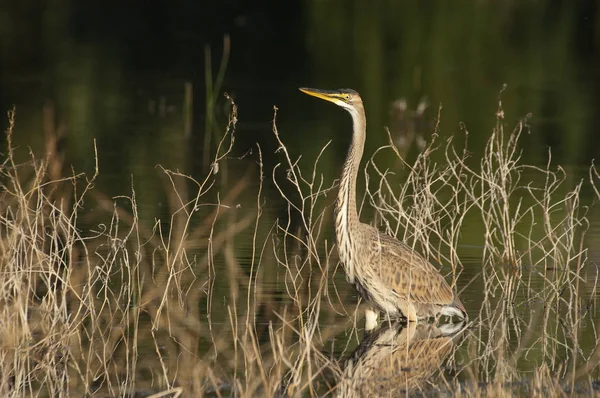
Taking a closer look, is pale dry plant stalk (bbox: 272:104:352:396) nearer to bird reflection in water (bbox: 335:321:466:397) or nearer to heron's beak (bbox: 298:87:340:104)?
bird reflection in water (bbox: 335:321:466:397)

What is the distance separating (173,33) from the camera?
32500mm

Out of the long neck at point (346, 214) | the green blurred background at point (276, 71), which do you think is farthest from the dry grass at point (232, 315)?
the green blurred background at point (276, 71)

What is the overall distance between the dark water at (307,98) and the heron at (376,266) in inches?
10.0

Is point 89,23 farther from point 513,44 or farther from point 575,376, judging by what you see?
point 575,376

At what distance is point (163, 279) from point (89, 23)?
2465 centimetres

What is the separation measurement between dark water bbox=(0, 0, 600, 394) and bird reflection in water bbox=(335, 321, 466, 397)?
0.54 feet

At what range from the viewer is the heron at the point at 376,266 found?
30.2 ft

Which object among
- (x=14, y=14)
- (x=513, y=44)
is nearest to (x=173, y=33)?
(x=14, y=14)

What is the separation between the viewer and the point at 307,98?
75.9 ft

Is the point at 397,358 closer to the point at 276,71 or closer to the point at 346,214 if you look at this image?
the point at 346,214

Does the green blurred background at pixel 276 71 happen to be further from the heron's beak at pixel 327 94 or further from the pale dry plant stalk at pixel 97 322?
the heron's beak at pixel 327 94

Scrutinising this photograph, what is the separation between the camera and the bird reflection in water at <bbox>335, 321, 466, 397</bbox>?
7.57 metres

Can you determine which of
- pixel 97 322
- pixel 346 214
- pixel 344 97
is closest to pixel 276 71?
pixel 344 97

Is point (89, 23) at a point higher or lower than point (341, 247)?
lower
